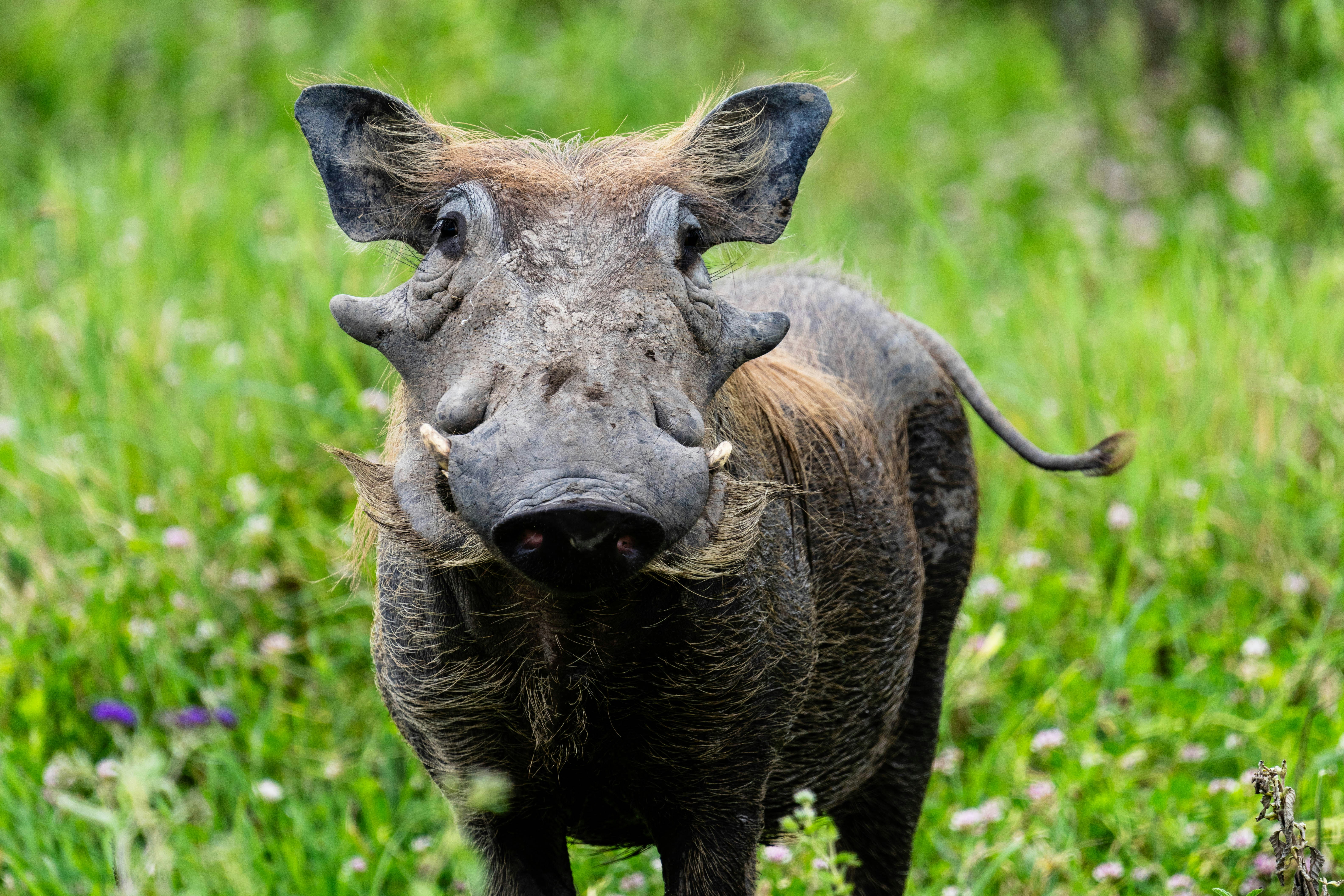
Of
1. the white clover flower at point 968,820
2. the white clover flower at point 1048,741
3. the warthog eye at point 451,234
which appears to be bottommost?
the white clover flower at point 968,820

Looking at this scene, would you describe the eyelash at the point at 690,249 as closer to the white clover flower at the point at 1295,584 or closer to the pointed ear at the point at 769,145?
the pointed ear at the point at 769,145

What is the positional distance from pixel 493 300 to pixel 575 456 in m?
0.32

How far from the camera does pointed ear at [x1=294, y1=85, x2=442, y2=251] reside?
7.22 feet

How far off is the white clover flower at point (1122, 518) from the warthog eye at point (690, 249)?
8.05 feet

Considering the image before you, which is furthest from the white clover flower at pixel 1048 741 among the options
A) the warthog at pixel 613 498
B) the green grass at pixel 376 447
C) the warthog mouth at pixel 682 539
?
the warthog mouth at pixel 682 539

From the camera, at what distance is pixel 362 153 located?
7.25 feet

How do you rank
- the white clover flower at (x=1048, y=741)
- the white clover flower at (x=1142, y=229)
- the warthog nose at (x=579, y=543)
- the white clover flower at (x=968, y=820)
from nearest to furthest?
the warthog nose at (x=579, y=543) < the white clover flower at (x=968, y=820) < the white clover flower at (x=1048, y=741) < the white clover flower at (x=1142, y=229)

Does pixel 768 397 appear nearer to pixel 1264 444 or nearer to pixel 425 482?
pixel 425 482

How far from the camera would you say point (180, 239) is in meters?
5.42

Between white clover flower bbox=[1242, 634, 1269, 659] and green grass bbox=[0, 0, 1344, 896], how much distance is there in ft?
0.04

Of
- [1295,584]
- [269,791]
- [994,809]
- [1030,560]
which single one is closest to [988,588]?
[1030,560]

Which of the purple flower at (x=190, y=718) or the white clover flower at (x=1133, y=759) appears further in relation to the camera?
the white clover flower at (x=1133, y=759)

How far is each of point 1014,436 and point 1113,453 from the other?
19cm

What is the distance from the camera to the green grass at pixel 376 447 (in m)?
3.18
